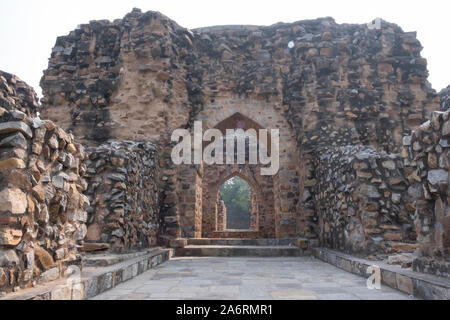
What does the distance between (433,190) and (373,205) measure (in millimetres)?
1837

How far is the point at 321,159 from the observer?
22.1 feet

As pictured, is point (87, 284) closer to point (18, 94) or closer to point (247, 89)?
point (247, 89)

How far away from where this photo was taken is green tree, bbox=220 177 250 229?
29734 mm

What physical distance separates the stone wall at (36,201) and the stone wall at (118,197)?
1.39 metres

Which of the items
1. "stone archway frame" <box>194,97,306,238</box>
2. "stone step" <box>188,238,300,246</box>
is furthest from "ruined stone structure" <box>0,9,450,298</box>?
"stone step" <box>188,238,300,246</box>

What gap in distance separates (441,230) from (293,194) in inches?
194

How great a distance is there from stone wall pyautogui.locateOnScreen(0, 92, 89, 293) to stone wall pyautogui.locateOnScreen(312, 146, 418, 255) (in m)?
3.66

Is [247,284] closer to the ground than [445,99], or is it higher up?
closer to the ground

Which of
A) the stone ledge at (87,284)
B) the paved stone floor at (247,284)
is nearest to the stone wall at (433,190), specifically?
the paved stone floor at (247,284)

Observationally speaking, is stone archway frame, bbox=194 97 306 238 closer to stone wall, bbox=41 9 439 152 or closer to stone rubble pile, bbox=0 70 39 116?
stone wall, bbox=41 9 439 152

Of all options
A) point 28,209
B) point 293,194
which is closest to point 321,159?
point 293,194

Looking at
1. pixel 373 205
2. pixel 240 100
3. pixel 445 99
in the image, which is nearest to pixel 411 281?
pixel 373 205

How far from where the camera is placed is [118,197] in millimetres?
4688

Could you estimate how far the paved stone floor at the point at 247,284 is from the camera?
9.21 ft
